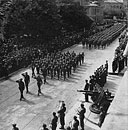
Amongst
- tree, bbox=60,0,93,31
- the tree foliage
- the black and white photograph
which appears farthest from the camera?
tree, bbox=60,0,93,31

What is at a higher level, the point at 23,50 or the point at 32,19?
the point at 32,19

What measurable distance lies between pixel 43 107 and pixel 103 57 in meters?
15.0

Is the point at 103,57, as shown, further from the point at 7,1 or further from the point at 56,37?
the point at 7,1

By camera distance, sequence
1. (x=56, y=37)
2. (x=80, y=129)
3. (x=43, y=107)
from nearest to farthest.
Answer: (x=80, y=129) → (x=43, y=107) → (x=56, y=37)

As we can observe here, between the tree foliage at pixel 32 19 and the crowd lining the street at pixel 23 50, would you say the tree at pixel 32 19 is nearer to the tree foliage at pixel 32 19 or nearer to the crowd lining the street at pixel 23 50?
the tree foliage at pixel 32 19

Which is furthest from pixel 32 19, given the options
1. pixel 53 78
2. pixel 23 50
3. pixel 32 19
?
pixel 53 78

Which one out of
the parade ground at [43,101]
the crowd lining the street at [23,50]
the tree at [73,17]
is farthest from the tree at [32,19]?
the parade ground at [43,101]

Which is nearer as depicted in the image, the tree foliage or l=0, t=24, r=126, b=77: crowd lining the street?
Answer: l=0, t=24, r=126, b=77: crowd lining the street

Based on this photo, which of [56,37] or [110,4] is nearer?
[56,37]

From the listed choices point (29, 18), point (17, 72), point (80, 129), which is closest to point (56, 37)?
point (29, 18)

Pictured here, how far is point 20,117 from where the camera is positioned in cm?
A: 1167

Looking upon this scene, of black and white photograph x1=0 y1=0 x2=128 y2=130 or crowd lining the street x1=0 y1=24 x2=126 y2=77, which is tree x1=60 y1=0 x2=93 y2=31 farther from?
crowd lining the street x1=0 y1=24 x2=126 y2=77

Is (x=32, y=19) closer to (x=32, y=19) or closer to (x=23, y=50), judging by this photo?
(x=32, y=19)

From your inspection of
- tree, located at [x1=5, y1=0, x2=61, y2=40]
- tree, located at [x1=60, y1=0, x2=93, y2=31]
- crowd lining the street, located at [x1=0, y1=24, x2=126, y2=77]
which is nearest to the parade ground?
crowd lining the street, located at [x1=0, y1=24, x2=126, y2=77]
